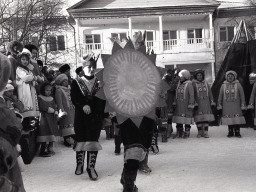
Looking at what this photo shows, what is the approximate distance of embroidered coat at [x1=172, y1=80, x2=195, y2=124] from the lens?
29.3 feet

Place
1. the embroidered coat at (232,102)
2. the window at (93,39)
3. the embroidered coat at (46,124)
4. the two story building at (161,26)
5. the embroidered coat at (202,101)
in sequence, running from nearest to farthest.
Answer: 1. the embroidered coat at (46,124)
2. the embroidered coat at (232,102)
3. the embroidered coat at (202,101)
4. the two story building at (161,26)
5. the window at (93,39)

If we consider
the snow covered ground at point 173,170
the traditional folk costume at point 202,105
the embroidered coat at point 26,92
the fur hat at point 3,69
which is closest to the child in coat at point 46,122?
the snow covered ground at point 173,170

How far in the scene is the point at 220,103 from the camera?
904cm

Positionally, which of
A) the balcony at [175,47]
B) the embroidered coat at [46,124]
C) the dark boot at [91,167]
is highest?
the balcony at [175,47]

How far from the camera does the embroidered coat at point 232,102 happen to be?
8.79 m

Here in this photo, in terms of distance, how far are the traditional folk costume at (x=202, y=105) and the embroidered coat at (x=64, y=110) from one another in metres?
3.01

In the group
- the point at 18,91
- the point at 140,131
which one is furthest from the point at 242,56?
the point at 140,131

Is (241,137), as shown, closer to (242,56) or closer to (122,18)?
(242,56)

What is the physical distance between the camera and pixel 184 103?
9.05 meters

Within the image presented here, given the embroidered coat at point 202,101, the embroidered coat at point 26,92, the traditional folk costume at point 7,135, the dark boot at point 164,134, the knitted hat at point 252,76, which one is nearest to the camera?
the traditional folk costume at point 7,135

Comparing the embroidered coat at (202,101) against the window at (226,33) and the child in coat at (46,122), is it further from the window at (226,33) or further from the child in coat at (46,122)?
the window at (226,33)

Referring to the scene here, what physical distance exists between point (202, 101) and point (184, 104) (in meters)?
0.47

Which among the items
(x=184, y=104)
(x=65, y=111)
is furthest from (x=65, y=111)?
(x=184, y=104)

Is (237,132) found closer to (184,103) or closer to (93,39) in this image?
(184,103)
